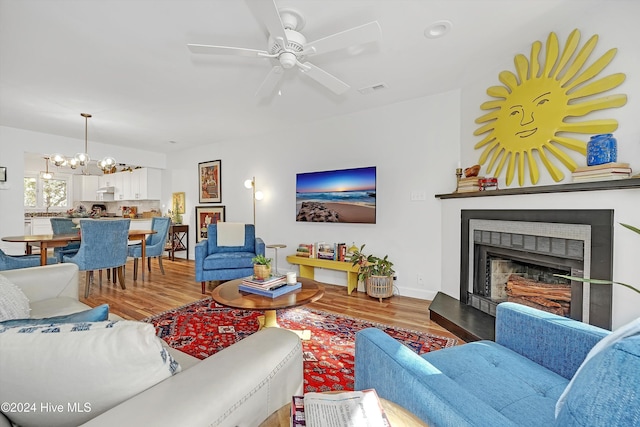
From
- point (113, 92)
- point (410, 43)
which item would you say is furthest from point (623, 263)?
point (113, 92)

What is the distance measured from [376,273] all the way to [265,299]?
5.55 ft

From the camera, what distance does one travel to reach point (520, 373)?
3.74 feet

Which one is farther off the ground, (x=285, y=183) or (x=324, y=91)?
(x=324, y=91)

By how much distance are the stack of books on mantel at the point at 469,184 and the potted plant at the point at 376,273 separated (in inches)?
47.3

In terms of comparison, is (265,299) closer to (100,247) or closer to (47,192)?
(100,247)

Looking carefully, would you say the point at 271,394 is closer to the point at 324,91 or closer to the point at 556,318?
the point at 556,318

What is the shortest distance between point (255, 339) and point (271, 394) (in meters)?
0.18

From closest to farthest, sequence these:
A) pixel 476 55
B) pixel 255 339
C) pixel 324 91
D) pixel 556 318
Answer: pixel 255 339, pixel 556 318, pixel 476 55, pixel 324 91

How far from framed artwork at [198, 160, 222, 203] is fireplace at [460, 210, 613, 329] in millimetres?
4557

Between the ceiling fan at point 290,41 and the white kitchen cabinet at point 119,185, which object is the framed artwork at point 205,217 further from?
the ceiling fan at point 290,41

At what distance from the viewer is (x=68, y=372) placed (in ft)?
2.11

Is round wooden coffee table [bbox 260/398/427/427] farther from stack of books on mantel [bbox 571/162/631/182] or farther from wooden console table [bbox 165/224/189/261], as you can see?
wooden console table [bbox 165/224/189/261]

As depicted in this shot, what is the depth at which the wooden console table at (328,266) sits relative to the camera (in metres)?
3.63

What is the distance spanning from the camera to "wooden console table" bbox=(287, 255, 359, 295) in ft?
11.9
